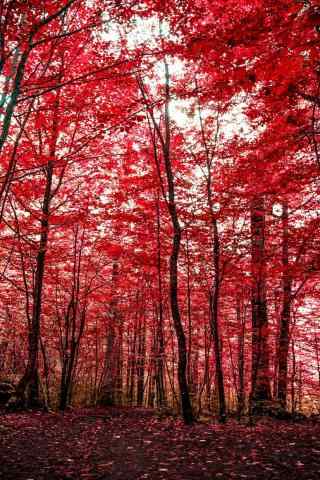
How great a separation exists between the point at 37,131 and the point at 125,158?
2.83m

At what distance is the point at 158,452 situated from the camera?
531cm

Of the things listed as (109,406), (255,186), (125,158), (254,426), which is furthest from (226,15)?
(109,406)

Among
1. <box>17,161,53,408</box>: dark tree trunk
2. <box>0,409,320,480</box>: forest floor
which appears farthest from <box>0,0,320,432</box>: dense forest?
<box>0,409,320,480</box>: forest floor

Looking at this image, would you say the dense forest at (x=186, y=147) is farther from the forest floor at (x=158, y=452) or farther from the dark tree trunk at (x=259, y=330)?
the forest floor at (x=158, y=452)

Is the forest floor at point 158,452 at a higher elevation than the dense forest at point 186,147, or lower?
lower

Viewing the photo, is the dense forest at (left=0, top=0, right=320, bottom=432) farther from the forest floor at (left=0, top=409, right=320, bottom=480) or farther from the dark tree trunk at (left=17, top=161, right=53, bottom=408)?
the forest floor at (left=0, top=409, right=320, bottom=480)

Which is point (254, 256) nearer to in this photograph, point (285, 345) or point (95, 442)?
point (285, 345)

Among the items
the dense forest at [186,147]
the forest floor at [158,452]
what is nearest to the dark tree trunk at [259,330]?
the dense forest at [186,147]

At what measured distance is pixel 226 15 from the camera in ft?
23.2

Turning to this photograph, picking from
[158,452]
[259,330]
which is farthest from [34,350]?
[259,330]

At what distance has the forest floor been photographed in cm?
415

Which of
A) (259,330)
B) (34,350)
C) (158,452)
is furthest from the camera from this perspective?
(34,350)

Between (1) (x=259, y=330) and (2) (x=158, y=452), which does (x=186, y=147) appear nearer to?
(1) (x=259, y=330)

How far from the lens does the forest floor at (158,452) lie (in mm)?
4148
